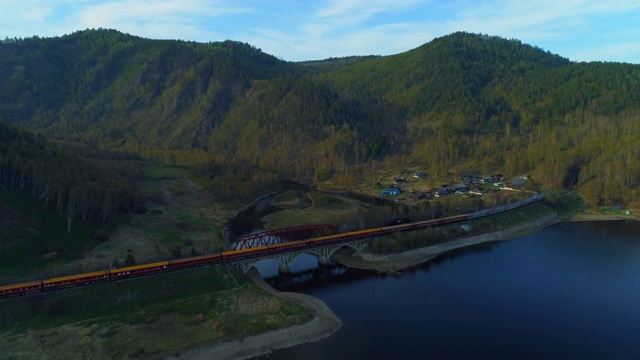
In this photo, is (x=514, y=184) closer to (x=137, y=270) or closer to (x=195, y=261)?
(x=195, y=261)

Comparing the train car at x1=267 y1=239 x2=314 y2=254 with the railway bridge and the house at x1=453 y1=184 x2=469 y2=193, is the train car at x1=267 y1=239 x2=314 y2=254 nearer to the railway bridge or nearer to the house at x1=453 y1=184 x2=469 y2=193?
the railway bridge

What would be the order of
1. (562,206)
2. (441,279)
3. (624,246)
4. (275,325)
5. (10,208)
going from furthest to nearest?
(562,206)
(624,246)
(10,208)
(441,279)
(275,325)

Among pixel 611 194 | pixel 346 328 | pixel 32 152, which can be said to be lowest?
pixel 346 328

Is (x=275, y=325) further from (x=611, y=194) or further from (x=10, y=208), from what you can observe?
(x=611, y=194)

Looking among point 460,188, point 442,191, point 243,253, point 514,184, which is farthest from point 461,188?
point 243,253

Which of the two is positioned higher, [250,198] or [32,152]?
[32,152]

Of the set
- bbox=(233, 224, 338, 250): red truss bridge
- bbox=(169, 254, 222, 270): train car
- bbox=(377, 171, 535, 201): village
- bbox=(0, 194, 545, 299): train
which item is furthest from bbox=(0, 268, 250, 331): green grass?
bbox=(377, 171, 535, 201): village

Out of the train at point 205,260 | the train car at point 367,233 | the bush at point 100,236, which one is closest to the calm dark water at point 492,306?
the train at point 205,260

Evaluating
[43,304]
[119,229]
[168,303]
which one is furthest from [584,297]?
[119,229]
